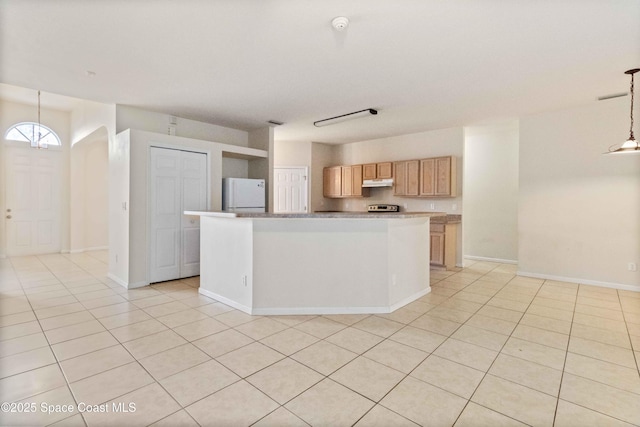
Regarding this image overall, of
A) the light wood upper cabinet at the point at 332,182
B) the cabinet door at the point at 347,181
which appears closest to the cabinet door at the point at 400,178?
the cabinet door at the point at 347,181

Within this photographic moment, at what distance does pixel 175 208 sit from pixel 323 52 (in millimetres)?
3368

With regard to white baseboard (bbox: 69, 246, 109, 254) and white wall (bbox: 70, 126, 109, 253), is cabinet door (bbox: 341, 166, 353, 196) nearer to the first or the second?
white wall (bbox: 70, 126, 109, 253)

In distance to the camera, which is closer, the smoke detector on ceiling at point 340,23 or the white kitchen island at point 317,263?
the smoke detector on ceiling at point 340,23

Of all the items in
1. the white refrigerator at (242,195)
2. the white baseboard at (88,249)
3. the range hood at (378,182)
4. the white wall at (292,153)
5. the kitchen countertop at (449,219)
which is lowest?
the white baseboard at (88,249)

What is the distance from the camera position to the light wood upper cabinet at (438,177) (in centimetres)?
579

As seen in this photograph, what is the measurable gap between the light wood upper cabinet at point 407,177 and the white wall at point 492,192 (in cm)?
115

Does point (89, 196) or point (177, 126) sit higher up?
point (177, 126)

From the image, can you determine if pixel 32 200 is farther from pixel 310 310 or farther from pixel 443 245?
pixel 443 245

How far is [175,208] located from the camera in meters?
4.80

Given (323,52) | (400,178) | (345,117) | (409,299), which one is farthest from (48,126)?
(409,299)

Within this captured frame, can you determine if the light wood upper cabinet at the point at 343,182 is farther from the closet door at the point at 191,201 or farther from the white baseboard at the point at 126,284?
the white baseboard at the point at 126,284

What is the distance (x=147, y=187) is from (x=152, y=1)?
2.91 meters

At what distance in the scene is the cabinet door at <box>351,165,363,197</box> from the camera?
7118 millimetres

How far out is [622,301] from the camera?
3.83m
